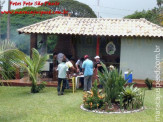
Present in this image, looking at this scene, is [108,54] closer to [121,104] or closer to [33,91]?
[33,91]

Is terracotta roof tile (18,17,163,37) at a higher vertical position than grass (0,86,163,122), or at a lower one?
higher

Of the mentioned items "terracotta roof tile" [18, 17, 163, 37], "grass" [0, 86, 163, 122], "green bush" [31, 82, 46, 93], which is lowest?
"grass" [0, 86, 163, 122]

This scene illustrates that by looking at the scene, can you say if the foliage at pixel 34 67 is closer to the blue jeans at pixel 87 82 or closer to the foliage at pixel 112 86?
the blue jeans at pixel 87 82

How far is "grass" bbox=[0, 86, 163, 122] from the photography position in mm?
7848

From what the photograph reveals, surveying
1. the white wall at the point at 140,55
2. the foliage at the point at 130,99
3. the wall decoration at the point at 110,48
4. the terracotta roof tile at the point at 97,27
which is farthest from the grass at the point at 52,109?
the wall decoration at the point at 110,48

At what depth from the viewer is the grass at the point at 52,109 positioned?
309 inches

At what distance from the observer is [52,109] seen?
906cm

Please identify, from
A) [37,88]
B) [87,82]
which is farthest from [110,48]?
[37,88]

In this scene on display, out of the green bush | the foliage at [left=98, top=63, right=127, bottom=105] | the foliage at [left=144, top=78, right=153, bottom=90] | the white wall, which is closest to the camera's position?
the foliage at [left=98, top=63, right=127, bottom=105]

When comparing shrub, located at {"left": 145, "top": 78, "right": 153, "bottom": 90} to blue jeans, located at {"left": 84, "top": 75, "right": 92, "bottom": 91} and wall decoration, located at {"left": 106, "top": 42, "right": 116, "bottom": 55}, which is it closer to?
blue jeans, located at {"left": 84, "top": 75, "right": 92, "bottom": 91}

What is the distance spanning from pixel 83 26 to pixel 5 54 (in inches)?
302

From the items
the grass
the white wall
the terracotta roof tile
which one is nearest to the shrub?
the grass

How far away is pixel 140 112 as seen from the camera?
8.41 m

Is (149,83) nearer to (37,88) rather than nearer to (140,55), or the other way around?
(140,55)
